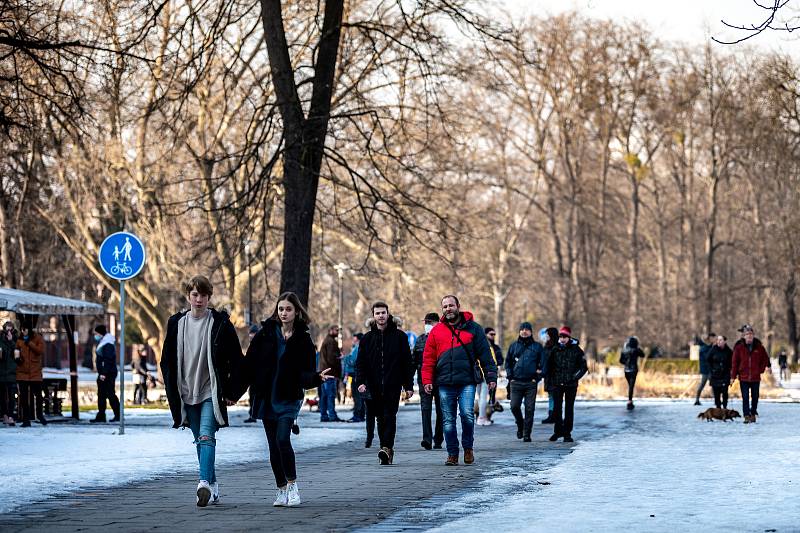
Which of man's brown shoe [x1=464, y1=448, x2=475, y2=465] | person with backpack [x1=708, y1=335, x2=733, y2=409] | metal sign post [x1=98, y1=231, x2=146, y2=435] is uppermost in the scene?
metal sign post [x1=98, y1=231, x2=146, y2=435]

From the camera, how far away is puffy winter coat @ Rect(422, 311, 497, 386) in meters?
15.1

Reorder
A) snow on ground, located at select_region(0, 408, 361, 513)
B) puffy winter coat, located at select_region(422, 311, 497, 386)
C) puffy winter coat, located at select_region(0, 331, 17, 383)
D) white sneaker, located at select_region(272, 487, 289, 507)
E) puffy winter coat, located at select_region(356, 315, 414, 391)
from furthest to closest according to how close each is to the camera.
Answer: puffy winter coat, located at select_region(0, 331, 17, 383)
puffy winter coat, located at select_region(356, 315, 414, 391)
puffy winter coat, located at select_region(422, 311, 497, 386)
snow on ground, located at select_region(0, 408, 361, 513)
white sneaker, located at select_region(272, 487, 289, 507)

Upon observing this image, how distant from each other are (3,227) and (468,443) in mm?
26887

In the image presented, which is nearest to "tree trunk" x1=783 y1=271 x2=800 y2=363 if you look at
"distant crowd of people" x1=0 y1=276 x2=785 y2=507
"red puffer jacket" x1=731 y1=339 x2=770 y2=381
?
"red puffer jacket" x1=731 y1=339 x2=770 y2=381

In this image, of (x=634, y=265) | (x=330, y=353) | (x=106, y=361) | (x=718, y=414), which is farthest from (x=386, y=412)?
(x=634, y=265)

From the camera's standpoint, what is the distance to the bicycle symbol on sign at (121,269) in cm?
1914

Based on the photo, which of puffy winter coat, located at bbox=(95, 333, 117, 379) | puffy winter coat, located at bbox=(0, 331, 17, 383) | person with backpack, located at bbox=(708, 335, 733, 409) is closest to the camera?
puffy winter coat, located at bbox=(0, 331, 17, 383)

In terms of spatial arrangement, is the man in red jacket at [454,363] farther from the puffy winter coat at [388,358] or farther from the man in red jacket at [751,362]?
the man in red jacket at [751,362]

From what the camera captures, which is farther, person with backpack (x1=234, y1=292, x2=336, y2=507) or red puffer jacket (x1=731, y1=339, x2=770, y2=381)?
red puffer jacket (x1=731, y1=339, x2=770, y2=381)

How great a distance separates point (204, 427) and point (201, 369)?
Result: 0.45 meters

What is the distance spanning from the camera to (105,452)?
55.4 ft

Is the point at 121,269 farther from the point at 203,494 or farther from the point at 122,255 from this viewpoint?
the point at 203,494

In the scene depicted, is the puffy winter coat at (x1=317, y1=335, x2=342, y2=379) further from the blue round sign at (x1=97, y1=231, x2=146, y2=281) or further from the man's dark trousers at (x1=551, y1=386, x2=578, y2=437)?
the blue round sign at (x1=97, y1=231, x2=146, y2=281)

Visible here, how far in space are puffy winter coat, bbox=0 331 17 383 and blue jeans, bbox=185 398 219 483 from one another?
11.7 m
